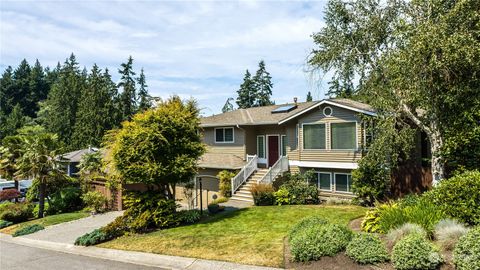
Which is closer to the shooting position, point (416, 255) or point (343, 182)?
point (416, 255)

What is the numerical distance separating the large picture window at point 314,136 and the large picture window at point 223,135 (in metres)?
6.86

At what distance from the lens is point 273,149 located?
24.2 m

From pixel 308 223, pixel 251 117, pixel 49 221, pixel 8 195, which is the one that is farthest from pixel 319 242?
pixel 8 195

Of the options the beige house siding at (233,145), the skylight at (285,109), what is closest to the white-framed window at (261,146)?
the beige house siding at (233,145)

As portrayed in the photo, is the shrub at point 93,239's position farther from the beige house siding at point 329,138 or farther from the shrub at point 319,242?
the beige house siding at point 329,138

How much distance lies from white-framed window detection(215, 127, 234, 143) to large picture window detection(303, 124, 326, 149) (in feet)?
22.2

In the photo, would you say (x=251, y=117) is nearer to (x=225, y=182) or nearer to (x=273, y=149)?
(x=273, y=149)

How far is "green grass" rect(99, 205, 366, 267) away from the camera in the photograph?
33.5 feet

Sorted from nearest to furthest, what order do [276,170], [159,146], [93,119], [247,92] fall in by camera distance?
[159,146], [276,170], [93,119], [247,92]

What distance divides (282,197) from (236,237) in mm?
7873

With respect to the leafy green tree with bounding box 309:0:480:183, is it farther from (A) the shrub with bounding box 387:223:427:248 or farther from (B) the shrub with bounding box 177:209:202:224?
(B) the shrub with bounding box 177:209:202:224

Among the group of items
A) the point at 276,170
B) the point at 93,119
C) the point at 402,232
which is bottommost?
the point at 402,232

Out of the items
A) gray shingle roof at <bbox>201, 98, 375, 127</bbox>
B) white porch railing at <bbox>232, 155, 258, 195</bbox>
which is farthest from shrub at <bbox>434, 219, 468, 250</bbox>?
white porch railing at <bbox>232, 155, 258, 195</bbox>

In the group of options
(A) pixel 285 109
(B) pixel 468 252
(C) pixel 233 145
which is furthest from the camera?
(C) pixel 233 145
